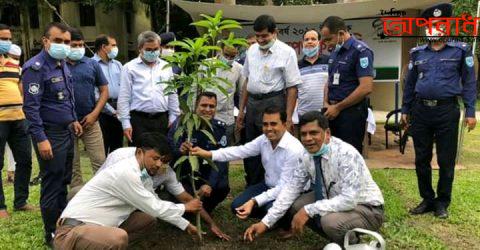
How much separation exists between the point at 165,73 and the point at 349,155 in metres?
2.06

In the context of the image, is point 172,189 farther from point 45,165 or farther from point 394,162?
point 394,162

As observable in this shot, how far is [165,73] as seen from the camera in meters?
4.19

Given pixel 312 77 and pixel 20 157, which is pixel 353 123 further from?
pixel 20 157

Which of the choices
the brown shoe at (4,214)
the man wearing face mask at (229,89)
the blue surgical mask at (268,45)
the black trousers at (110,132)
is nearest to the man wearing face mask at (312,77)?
the man wearing face mask at (229,89)

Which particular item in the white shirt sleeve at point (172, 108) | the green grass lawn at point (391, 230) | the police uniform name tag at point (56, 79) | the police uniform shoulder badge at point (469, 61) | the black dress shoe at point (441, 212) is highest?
the police uniform shoulder badge at point (469, 61)

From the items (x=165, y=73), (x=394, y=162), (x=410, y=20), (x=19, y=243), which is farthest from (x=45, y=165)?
(x=410, y=20)

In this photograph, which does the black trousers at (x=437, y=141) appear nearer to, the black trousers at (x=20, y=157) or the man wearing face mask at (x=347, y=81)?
the man wearing face mask at (x=347, y=81)

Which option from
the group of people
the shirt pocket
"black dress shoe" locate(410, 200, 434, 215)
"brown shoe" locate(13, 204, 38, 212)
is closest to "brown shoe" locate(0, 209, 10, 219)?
the group of people

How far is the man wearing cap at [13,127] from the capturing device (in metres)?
4.22

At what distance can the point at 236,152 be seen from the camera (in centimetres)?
353

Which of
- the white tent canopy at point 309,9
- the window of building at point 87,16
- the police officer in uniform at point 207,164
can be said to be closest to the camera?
the police officer in uniform at point 207,164

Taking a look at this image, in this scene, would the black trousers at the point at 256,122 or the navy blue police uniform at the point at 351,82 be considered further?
the black trousers at the point at 256,122

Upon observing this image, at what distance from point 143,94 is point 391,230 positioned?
8.10 feet

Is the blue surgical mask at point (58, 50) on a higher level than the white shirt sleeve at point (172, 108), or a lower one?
higher
